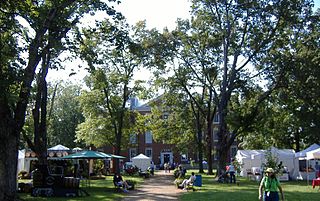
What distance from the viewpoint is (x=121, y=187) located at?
2164 centimetres

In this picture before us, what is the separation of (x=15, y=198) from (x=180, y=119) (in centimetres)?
2972

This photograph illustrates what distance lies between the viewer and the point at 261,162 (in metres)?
33.5

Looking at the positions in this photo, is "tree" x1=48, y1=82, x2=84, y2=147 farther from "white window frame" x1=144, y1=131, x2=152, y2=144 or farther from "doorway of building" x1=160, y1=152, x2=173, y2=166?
"doorway of building" x1=160, y1=152, x2=173, y2=166

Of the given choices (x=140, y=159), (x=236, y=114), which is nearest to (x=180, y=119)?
(x=140, y=159)

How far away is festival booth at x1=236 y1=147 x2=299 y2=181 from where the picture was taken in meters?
30.8

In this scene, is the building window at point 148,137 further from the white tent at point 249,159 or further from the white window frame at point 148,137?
the white tent at point 249,159

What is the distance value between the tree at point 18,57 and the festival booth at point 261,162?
18830mm

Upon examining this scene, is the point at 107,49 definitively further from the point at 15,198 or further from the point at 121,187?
the point at 15,198

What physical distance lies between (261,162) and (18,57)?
23862 millimetres

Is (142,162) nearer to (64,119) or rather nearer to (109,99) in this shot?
(109,99)

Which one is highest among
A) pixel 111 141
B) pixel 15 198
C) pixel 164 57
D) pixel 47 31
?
pixel 164 57

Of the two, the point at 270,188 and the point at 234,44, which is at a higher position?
the point at 234,44

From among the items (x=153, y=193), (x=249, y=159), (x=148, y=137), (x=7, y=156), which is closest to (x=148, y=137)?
(x=148, y=137)

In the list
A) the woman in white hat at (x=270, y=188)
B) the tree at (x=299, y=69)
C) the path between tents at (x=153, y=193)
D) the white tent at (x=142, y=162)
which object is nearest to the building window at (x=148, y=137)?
the white tent at (x=142, y=162)
